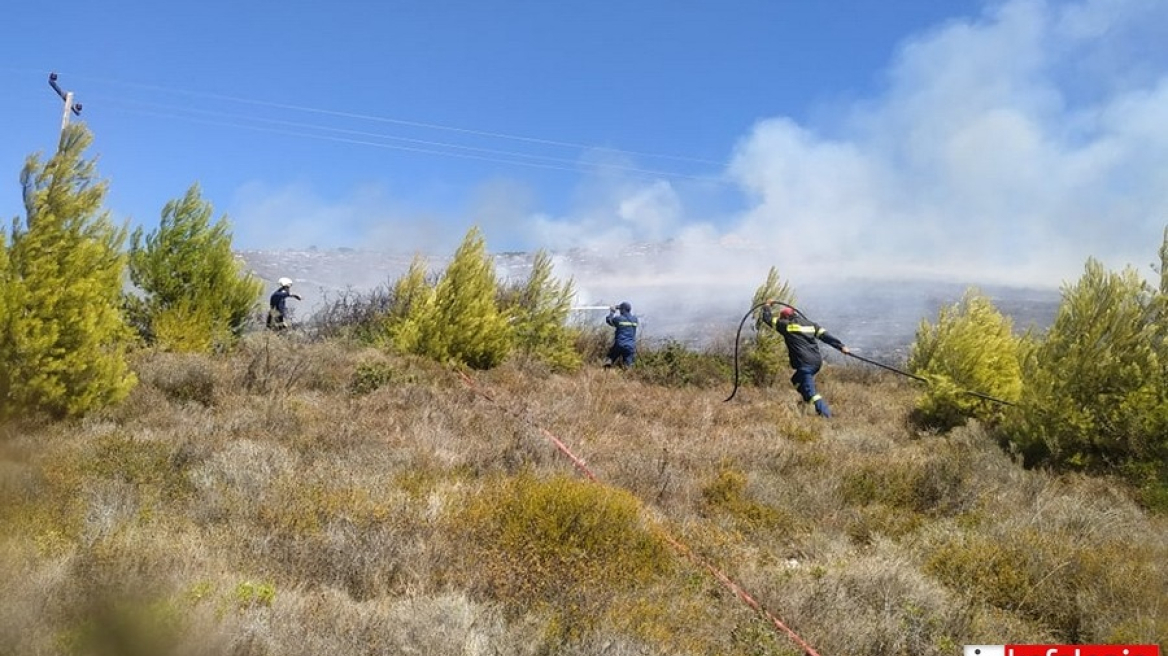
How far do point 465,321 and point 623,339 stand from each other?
3842 mm

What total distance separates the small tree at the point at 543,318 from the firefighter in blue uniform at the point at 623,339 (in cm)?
83

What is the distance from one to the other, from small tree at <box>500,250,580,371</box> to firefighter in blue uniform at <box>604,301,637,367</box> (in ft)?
2.73

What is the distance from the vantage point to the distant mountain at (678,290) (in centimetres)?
3066

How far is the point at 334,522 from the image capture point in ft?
13.6

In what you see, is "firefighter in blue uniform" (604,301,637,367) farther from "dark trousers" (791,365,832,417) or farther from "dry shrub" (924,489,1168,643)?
"dry shrub" (924,489,1168,643)

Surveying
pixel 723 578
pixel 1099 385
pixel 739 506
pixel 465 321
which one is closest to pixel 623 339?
pixel 465 321

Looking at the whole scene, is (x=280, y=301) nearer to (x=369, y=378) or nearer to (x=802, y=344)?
(x=369, y=378)

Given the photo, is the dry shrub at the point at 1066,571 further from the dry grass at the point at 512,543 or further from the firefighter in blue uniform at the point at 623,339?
the firefighter in blue uniform at the point at 623,339

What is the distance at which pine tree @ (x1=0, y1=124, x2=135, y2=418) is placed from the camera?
5914 millimetres

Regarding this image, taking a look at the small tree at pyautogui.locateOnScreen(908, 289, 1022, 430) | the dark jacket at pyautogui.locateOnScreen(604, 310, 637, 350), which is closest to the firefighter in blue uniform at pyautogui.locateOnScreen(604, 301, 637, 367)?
the dark jacket at pyautogui.locateOnScreen(604, 310, 637, 350)

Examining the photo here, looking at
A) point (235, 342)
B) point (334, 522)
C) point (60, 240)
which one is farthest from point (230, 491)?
point (235, 342)

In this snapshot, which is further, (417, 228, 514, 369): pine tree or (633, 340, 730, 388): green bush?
(633, 340, 730, 388): green bush

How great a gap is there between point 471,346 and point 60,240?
6398 mm

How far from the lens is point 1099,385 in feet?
22.0
